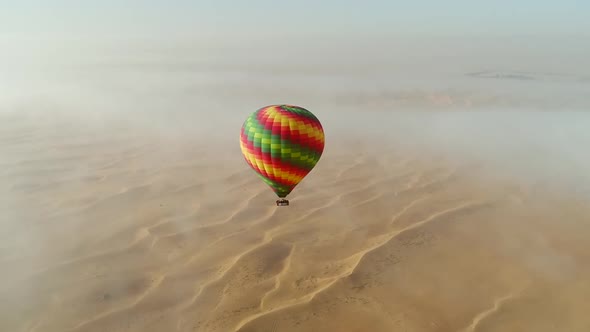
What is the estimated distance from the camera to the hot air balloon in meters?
12.0

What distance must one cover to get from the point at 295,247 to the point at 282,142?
13.5 ft

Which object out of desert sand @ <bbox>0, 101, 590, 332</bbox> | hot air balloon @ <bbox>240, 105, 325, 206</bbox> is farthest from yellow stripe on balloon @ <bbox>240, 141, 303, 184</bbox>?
desert sand @ <bbox>0, 101, 590, 332</bbox>

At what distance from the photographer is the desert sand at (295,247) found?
11188 mm

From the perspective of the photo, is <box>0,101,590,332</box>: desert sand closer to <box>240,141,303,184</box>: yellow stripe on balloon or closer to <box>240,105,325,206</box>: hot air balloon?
<box>240,141,303,184</box>: yellow stripe on balloon

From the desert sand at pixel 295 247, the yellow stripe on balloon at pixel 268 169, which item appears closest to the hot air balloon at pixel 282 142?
the yellow stripe on balloon at pixel 268 169

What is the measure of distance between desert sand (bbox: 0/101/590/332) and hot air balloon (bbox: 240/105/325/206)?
2.96 m

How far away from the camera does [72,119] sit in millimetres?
41531

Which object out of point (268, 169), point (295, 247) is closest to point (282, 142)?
point (268, 169)

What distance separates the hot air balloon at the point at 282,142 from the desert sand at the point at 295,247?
2961mm

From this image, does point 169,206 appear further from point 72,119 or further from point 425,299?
point 72,119

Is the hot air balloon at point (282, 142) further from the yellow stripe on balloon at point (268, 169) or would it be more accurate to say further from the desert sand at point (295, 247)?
the desert sand at point (295, 247)

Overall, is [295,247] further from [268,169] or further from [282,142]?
[282,142]

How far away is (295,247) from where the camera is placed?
14.3 meters

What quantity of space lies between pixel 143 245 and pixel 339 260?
6740 mm
